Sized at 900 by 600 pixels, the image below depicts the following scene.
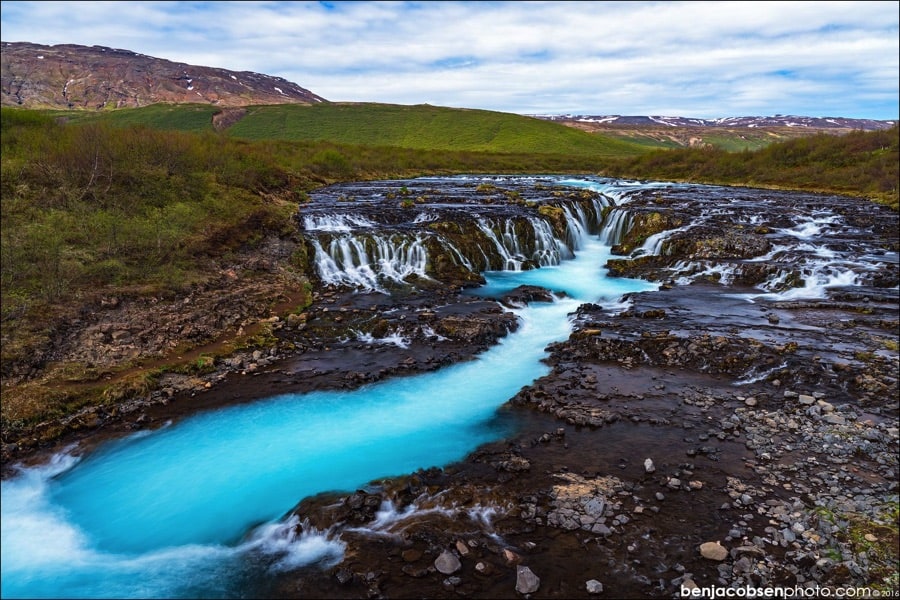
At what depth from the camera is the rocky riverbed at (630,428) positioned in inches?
280

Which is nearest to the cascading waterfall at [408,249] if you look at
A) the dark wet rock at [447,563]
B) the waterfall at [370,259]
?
the waterfall at [370,259]

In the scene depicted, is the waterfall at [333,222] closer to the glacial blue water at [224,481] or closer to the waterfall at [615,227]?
the glacial blue water at [224,481]

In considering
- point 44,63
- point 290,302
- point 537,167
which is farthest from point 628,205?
point 44,63

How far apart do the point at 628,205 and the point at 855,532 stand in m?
30.4

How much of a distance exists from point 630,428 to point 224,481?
8590mm

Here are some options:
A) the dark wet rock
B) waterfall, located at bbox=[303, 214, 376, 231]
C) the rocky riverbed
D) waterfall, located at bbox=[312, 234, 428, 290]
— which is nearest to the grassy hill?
waterfall, located at bbox=[303, 214, 376, 231]

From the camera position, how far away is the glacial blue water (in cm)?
722

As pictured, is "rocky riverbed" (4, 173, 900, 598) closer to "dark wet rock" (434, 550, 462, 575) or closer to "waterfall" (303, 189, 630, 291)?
"dark wet rock" (434, 550, 462, 575)

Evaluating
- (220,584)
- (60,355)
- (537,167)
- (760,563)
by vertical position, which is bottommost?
(220,584)

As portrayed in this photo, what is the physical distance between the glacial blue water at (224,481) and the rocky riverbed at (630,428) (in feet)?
1.91

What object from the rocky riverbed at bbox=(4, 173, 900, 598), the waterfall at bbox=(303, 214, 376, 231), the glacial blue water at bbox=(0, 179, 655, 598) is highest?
the waterfall at bbox=(303, 214, 376, 231)

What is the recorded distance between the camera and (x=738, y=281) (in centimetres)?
2230

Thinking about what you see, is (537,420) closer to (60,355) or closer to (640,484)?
(640,484)

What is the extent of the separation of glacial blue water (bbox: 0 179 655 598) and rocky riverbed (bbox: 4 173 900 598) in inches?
23.0
